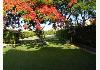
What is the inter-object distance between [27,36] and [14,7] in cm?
2295

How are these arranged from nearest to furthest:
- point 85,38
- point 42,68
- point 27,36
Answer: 1. point 42,68
2. point 85,38
3. point 27,36

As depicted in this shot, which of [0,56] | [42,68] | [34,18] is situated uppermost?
[34,18]

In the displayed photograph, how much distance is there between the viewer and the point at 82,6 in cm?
1862

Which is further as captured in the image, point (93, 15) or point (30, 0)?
point (93, 15)

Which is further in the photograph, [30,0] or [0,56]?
[30,0]

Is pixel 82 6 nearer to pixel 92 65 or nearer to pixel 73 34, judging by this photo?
pixel 73 34

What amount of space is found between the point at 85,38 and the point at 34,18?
5043mm

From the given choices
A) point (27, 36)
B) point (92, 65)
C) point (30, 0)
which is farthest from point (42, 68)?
point (27, 36)

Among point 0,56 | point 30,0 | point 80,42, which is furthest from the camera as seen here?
point 80,42

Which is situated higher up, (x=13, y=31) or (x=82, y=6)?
(x=82, y=6)

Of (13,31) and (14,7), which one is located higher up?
(14,7)

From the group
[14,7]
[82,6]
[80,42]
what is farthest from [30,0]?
[80,42]

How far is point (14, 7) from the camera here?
1559 centimetres

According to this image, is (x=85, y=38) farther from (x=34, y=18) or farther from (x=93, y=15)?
(x=34, y=18)
